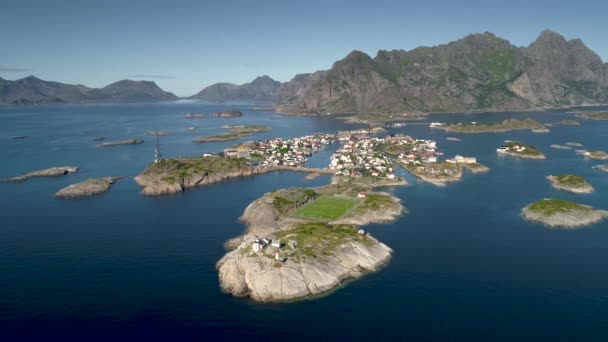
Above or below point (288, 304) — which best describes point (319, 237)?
above

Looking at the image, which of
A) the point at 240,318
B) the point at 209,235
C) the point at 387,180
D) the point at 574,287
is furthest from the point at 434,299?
the point at 387,180

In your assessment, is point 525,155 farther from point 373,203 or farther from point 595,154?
point 373,203

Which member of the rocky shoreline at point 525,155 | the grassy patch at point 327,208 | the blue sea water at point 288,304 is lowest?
the blue sea water at point 288,304

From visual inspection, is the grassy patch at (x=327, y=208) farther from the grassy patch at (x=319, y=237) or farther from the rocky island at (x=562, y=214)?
the rocky island at (x=562, y=214)

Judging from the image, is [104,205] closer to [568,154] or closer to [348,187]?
[348,187]

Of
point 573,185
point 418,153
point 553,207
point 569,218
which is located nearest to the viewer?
point 569,218

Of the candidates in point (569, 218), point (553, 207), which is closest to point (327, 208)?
point (553, 207)

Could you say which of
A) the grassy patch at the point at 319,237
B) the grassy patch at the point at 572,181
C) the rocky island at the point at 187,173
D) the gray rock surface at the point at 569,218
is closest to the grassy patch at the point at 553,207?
the gray rock surface at the point at 569,218

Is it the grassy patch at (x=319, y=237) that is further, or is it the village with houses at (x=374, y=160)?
the village with houses at (x=374, y=160)
